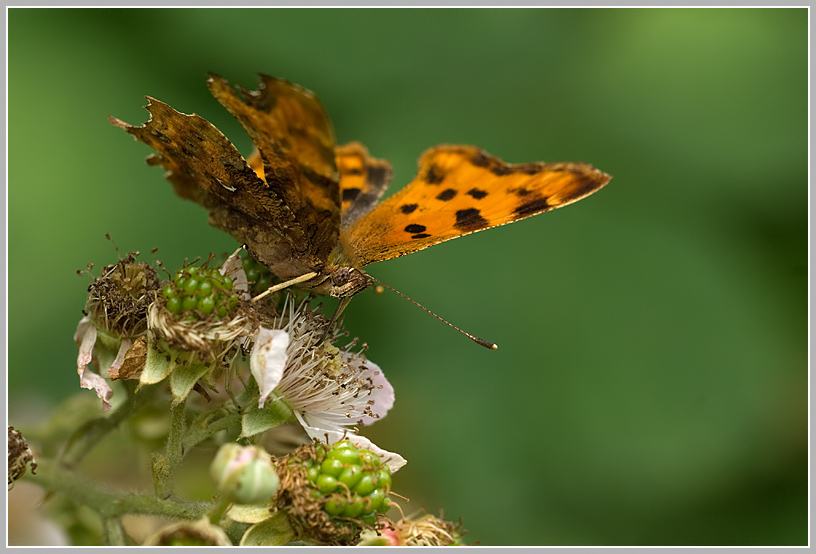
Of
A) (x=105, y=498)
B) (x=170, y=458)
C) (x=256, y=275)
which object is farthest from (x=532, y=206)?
(x=105, y=498)

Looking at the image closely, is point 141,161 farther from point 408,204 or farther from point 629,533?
point 629,533

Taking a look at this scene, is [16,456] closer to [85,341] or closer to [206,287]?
[85,341]

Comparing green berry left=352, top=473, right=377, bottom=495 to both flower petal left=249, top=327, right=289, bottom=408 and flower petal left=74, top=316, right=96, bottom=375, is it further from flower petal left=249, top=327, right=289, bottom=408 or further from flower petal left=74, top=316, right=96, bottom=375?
flower petal left=74, top=316, right=96, bottom=375

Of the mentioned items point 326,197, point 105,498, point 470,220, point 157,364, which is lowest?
point 105,498

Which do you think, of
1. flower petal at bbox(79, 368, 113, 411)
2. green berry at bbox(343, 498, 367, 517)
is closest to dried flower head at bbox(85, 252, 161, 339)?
flower petal at bbox(79, 368, 113, 411)

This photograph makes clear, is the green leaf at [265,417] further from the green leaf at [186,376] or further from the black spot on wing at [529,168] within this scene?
the black spot on wing at [529,168]

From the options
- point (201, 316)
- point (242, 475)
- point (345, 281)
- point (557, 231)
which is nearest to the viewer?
point (242, 475)

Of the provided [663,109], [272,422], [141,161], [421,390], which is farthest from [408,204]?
[663,109]

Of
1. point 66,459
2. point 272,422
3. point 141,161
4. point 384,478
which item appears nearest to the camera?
point 384,478
